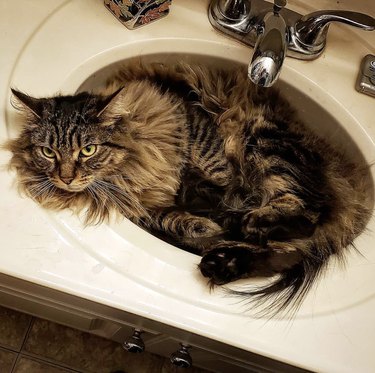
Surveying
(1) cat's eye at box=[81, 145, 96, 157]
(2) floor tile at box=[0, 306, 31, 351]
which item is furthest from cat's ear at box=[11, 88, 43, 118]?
(2) floor tile at box=[0, 306, 31, 351]

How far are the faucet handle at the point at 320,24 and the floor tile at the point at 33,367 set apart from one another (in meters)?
1.20

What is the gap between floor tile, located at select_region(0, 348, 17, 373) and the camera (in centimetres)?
145

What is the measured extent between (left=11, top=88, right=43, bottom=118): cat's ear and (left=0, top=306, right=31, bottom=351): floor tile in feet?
Answer: 2.96

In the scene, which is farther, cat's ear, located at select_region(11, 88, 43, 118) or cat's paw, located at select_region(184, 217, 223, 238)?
cat's paw, located at select_region(184, 217, 223, 238)

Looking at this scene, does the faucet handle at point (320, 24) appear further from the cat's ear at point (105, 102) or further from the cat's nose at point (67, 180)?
the cat's nose at point (67, 180)

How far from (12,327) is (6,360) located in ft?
0.33

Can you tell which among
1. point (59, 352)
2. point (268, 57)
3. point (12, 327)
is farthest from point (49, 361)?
point (268, 57)

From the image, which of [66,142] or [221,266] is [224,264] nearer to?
[221,266]

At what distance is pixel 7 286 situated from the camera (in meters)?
1.07

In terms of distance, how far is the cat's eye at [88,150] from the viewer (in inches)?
34.9

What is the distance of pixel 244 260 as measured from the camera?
84cm

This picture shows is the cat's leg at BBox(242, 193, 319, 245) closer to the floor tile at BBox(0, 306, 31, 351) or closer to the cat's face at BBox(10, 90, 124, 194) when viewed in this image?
the cat's face at BBox(10, 90, 124, 194)

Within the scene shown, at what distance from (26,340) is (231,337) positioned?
98 centimetres

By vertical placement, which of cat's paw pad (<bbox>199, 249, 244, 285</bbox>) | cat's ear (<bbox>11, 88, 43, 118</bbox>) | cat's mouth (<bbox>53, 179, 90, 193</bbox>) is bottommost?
cat's mouth (<bbox>53, 179, 90, 193</bbox>)
